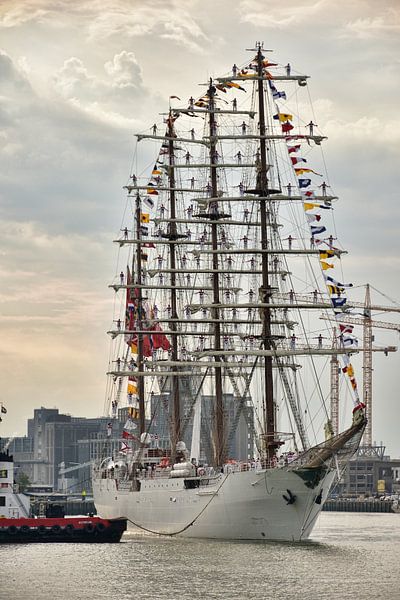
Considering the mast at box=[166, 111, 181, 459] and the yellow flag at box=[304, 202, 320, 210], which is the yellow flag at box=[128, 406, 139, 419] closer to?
the mast at box=[166, 111, 181, 459]

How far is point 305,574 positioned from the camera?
85.1m

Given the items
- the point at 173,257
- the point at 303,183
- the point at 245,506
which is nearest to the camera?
the point at 245,506

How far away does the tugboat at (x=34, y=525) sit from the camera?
335 feet

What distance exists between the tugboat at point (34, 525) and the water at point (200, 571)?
0.76 meters

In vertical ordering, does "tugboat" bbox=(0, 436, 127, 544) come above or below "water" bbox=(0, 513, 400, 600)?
above

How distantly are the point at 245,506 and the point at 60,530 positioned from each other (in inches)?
488

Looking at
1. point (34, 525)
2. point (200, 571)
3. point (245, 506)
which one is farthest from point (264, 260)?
point (200, 571)

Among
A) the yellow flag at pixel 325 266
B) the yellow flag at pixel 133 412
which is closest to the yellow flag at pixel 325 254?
the yellow flag at pixel 325 266

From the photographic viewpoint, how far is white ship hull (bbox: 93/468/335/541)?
341ft

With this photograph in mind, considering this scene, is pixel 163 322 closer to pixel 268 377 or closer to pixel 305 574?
pixel 268 377

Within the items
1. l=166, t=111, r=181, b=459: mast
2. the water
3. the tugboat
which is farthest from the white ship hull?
l=166, t=111, r=181, b=459: mast

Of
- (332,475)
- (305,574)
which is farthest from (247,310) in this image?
(305,574)

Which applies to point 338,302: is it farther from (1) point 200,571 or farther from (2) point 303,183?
(1) point 200,571

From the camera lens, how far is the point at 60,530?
104 metres
